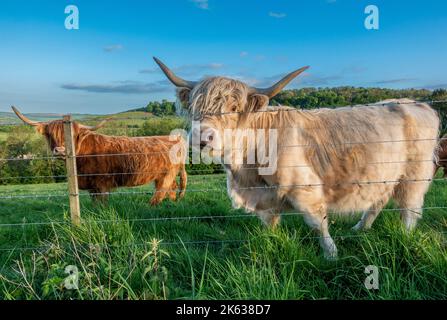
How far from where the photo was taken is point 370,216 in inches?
183

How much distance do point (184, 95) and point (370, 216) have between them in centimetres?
281

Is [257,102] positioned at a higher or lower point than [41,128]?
higher

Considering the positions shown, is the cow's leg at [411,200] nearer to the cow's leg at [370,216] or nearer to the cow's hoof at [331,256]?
the cow's leg at [370,216]

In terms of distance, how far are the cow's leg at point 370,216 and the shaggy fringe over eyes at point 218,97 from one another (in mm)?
2190

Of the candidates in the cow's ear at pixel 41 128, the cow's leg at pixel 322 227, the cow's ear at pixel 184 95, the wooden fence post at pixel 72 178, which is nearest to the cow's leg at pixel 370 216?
the cow's leg at pixel 322 227

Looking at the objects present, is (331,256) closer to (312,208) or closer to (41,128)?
(312,208)

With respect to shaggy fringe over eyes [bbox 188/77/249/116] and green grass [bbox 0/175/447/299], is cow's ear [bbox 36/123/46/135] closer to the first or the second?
green grass [bbox 0/175/447/299]

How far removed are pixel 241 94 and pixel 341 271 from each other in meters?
1.92

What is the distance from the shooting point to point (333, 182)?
4020 millimetres

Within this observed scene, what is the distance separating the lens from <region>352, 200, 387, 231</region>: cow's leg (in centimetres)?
448

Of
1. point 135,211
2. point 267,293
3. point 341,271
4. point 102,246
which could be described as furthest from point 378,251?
point 135,211

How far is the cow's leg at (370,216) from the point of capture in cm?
448

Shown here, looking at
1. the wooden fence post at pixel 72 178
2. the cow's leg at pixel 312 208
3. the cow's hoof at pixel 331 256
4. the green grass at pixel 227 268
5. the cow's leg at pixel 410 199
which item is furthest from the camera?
the cow's leg at pixel 410 199

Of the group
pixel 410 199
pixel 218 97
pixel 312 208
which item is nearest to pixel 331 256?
pixel 312 208
